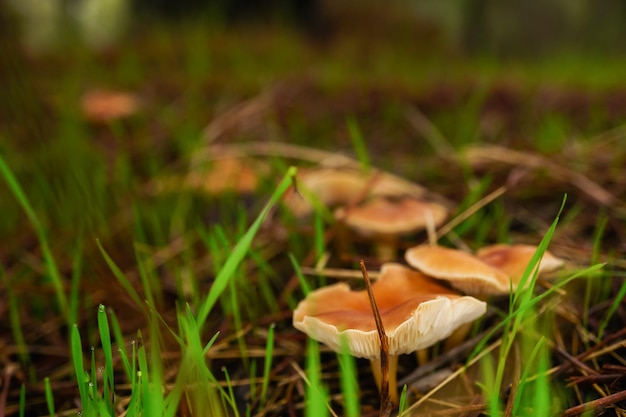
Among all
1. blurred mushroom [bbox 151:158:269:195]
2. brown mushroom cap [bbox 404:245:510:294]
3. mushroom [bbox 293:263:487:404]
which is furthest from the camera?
blurred mushroom [bbox 151:158:269:195]

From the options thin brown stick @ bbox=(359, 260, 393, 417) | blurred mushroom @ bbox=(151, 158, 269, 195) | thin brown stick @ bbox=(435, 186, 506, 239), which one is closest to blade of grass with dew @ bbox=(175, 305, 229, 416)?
thin brown stick @ bbox=(359, 260, 393, 417)

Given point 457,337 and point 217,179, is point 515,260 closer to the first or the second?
point 457,337

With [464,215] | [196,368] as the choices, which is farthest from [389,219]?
[196,368]

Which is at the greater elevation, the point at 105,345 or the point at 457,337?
the point at 105,345

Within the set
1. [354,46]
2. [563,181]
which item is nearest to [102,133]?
[563,181]

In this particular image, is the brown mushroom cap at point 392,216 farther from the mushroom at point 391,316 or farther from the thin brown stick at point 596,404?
the thin brown stick at point 596,404

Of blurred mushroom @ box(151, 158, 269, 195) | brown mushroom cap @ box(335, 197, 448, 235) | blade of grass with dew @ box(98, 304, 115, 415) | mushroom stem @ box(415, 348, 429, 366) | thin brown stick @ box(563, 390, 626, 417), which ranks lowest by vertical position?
mushroom stem @ box(415, 348, 429, 366)

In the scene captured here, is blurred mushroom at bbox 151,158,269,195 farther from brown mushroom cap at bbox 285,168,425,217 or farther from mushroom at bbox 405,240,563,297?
mushroom at bbox 405,240,563,297
